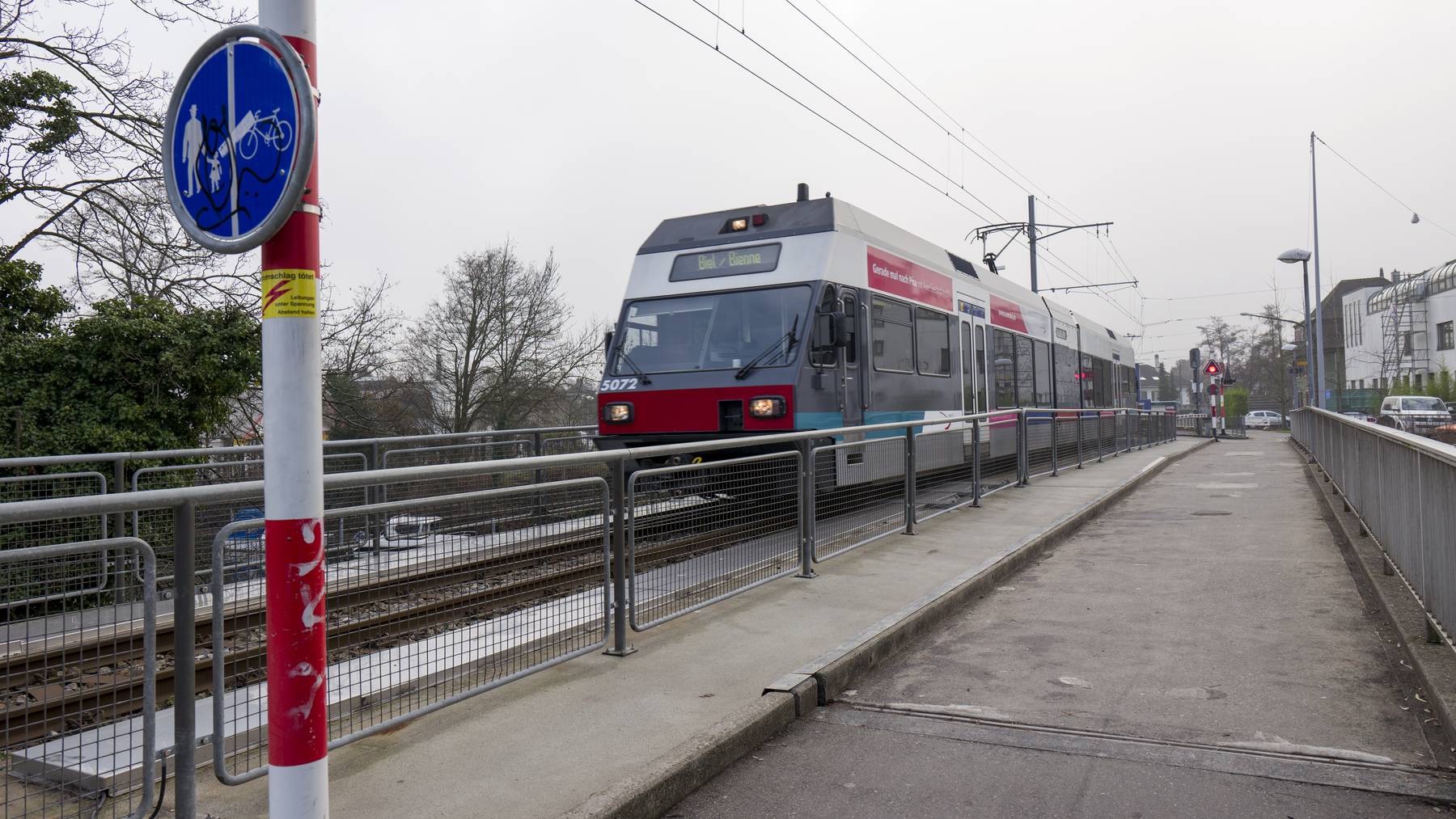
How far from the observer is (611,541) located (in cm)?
539

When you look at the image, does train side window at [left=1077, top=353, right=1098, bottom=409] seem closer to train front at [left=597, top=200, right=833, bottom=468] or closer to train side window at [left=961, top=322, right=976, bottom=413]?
train side window at [left=961, top=322, right=976, bottom=413]

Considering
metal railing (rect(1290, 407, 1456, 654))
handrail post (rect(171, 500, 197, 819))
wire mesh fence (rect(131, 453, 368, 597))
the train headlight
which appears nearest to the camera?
handrail post (rect(171, 500, 197, 819))

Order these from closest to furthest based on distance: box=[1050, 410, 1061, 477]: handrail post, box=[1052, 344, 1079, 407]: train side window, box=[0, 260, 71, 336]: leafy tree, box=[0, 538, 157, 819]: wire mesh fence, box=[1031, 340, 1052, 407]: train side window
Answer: box=[0, 538, 157, 819]: wire mesh fence < box=[0, 260, 71, 336]: leafy tree < box=[1050, 410, 1061, 477]: handrail post < box=[1031, 340, 1052, 407]: train side window < box=[1052, 344, 1079, 407]: train side window

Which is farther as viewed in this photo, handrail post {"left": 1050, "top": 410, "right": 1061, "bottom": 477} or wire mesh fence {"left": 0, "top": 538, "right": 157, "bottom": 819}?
handrail post {"left": 1050, "top": 410, "right": 1061, "bottom": 477}

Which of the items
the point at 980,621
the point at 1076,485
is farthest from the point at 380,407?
the point at 980,621

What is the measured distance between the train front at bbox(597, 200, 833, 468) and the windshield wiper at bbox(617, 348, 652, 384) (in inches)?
0.5

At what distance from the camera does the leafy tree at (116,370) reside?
11.7 metres

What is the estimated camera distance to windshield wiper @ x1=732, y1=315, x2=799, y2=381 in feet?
32.2

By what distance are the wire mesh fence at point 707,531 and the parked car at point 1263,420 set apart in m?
60.5

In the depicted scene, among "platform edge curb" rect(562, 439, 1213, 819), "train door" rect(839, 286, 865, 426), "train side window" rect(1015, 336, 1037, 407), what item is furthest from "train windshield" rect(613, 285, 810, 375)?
"train side window" rect(1015, 336, 1037, 407)

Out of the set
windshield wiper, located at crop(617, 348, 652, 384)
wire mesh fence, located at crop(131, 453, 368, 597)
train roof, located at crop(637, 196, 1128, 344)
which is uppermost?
train roof, located at crop(637, 196, 1128, 344)

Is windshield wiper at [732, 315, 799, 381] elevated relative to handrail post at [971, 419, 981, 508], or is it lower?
elevated

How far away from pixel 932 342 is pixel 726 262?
11.4ft

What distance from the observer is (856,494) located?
27.4ft
